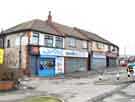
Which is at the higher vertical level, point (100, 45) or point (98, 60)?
point (100, 45)

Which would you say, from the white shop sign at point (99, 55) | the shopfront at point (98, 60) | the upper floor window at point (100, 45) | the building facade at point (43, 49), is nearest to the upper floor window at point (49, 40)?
the building facade at point (43, 49)

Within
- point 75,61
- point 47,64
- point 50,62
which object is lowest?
point 47,64

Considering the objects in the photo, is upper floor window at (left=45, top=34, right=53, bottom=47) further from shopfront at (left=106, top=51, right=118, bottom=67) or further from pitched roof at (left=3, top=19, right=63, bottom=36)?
shopfront at (left=106, top=51, right=118, bottom=67)

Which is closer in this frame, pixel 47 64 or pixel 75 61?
pixel 47 64

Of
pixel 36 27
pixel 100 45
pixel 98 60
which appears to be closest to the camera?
pixel 36 27

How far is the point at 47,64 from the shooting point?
33.5 metres

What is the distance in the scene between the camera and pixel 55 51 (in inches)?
1364

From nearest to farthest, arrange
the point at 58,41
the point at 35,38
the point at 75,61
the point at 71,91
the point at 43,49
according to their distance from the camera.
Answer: the point at 71,91 → the point at 35,38 → the point at 43,49 → the point at 58,41 → the point at 75,61

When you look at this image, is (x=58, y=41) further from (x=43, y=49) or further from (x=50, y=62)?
(x=43, y=49)

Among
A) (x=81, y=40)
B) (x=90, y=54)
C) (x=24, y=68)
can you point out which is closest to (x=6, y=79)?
(x=24, y=68)

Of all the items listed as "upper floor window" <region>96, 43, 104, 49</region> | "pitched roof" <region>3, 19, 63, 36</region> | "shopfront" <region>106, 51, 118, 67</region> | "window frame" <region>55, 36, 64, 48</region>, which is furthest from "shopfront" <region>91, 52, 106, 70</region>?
"pitched roof" <region>3, 19, 63, 36</region>

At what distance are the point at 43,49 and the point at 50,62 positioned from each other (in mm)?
2544

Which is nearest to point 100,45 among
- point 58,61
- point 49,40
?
point 58,61

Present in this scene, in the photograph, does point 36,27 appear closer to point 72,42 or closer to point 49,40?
point 49,40
